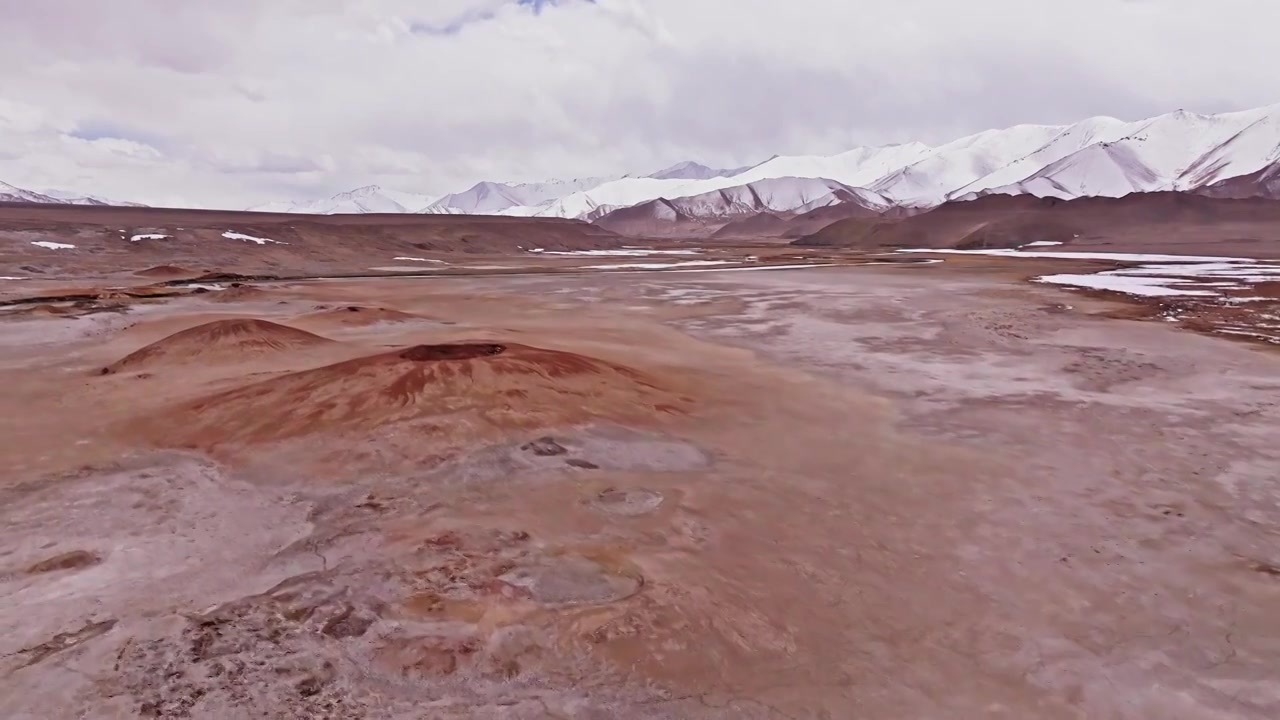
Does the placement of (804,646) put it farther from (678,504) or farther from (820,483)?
(820,483)

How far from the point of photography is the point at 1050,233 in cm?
9575

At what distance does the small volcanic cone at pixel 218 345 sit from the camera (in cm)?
1459

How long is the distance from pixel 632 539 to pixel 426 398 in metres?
4.74

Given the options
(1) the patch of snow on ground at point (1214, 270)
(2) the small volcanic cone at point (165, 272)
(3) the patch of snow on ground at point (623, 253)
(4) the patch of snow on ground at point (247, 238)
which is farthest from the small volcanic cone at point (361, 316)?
(3) the patch of snow on ground at point (623, 253)

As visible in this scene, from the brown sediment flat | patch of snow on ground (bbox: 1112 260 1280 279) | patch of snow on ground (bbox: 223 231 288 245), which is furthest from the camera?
patch of snow on ground (bbox: 223 231 288 245)

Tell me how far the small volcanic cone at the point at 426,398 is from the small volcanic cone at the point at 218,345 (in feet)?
13.7

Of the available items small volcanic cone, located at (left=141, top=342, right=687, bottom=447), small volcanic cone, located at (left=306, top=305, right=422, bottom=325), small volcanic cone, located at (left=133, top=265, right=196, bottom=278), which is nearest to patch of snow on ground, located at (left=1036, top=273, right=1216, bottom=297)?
small volcanic cone, located at (left=141, top=342, right=687, bottom=447)

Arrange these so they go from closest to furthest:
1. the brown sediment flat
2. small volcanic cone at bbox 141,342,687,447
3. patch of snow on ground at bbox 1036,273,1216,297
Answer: the brown sediment flat → small volcanic cone at bbox 141,342,687,447 → patch of snow on ground at bbox 1036,273,1216,297

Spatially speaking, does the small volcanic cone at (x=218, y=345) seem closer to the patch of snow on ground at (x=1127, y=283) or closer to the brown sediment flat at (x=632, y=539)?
the brown sediment flat at (x=632, y=539)

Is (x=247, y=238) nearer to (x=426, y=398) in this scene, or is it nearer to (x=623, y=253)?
(x=623, y=253)

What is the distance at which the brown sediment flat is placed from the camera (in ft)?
15.2

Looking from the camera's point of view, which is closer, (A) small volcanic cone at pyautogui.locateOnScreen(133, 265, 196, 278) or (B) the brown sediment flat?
(B) the brown sediment flat

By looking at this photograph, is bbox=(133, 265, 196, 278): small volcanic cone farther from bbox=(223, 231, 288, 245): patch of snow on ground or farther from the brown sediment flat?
the brown sediment flat

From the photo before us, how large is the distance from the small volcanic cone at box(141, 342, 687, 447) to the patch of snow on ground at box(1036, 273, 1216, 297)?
89.3 feet
